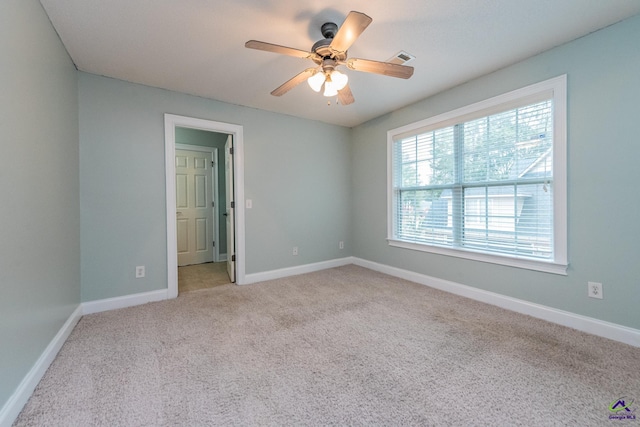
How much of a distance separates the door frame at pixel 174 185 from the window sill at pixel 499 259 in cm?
231

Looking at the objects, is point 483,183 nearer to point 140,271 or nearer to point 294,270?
point 294,270

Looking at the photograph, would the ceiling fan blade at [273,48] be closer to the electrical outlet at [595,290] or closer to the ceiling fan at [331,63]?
Result: the ceiling fan at [331,63]

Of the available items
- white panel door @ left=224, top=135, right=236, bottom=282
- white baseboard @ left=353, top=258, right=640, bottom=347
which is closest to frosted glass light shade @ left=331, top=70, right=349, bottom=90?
white panel door @ left=224, top=135, right=236, bottom=282

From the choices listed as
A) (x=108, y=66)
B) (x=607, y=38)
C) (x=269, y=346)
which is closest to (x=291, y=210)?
(x=269, y=346)

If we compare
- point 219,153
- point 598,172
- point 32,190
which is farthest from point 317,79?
point 219,153

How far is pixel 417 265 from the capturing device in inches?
139

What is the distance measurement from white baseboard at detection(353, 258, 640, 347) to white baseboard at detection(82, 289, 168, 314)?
10.2 ft

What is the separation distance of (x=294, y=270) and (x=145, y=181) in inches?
88.7

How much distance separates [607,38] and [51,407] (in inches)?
174

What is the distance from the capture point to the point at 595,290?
211 cm

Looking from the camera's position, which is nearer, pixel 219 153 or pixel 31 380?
pixel 31 380

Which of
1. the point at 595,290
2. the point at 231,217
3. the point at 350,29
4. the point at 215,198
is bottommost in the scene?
the point at 595,290

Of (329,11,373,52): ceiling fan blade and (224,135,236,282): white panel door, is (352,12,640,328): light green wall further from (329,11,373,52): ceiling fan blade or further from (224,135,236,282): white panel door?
(224,135,236,282): white panel door

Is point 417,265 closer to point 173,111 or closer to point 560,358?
point 560,358
